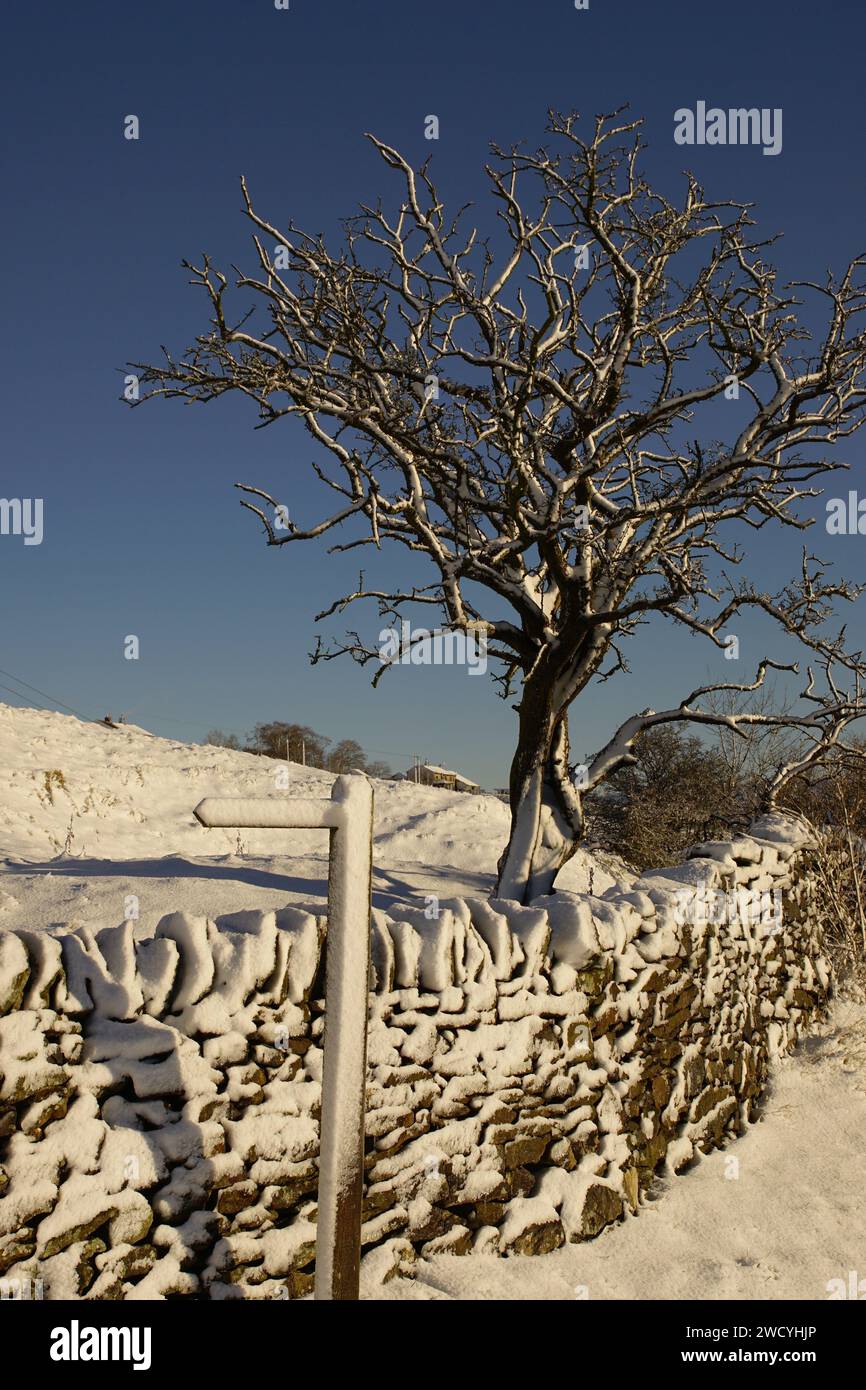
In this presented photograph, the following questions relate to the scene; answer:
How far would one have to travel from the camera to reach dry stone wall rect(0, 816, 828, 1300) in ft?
11.0

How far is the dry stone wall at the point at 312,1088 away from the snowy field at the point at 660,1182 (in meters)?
0.22

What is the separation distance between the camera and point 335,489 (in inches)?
376

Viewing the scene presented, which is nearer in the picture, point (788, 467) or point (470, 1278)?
point (470, 1278)

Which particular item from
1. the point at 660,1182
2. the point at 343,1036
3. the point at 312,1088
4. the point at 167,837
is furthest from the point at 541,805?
the point at 167,837

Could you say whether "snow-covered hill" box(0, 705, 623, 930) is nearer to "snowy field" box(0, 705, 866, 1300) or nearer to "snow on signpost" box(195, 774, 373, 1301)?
"snowy field" box(0, 705, 866, 1300)

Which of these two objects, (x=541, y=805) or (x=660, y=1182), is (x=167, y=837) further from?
(x=660, y=1182)

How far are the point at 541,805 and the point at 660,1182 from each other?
410 centimetres

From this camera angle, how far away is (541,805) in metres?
9.38

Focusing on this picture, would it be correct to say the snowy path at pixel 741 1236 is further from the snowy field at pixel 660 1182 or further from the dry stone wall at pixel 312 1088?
the dry stone wall at pixel 312 1088
